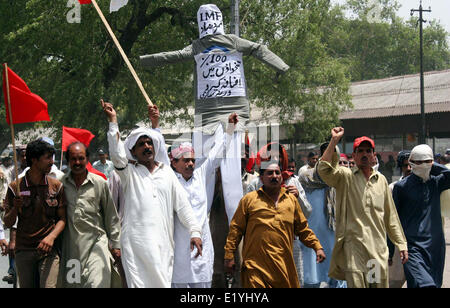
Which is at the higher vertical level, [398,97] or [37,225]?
[398,97]

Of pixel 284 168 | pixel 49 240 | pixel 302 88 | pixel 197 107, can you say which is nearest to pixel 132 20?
pixel 302 88

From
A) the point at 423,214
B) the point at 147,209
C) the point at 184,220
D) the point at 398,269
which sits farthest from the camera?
the point at 398,269

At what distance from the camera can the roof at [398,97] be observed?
31.5 meters

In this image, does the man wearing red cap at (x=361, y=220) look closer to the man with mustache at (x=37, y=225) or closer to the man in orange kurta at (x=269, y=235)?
the man in orange kurta at (x=269, y=235)

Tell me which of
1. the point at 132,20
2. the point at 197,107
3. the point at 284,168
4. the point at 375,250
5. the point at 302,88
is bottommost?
the point at 375,250

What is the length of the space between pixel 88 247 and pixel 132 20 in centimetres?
1528

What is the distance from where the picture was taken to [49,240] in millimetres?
5586

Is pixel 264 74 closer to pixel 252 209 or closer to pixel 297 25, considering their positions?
pixel 297 25

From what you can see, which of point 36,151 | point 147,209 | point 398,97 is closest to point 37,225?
point 36,151

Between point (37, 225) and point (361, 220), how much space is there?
263 centimetres

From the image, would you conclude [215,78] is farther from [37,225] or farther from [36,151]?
[37,225]

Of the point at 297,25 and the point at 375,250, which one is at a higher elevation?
the point at 297,25

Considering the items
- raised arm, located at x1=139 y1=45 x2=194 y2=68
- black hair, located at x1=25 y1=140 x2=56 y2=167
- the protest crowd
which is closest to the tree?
raised arm, located at x1=139 y1=45 x2=194 y2=68

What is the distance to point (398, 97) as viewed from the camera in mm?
33875
